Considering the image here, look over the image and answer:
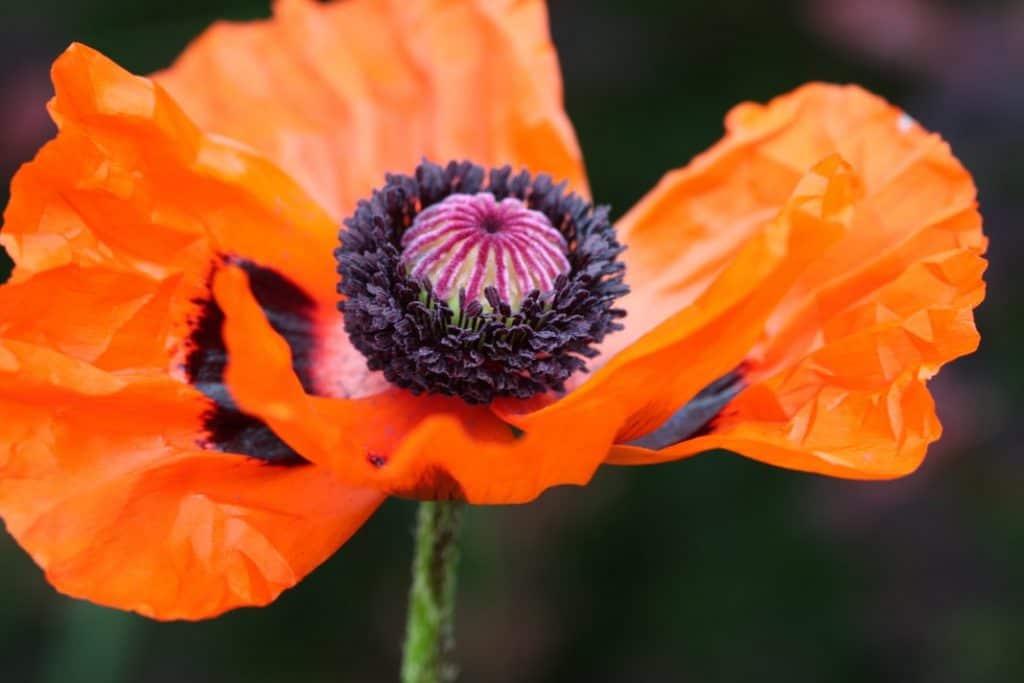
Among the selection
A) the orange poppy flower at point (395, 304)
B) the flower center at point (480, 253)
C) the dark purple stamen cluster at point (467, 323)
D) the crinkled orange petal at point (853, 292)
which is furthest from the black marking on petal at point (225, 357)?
the crinkled orange petal at point (853, 292)

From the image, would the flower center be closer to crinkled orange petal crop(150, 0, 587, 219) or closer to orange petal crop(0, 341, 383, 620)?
orange petal crop(0, 341, 383, 620)

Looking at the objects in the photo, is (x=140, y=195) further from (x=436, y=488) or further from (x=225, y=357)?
(x=436, y=488)

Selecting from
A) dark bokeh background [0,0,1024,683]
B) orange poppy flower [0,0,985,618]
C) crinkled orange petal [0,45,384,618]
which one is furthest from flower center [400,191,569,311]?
dark bokeh background [0,0,1024,683]

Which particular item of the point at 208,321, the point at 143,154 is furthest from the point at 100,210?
the point at 208,321

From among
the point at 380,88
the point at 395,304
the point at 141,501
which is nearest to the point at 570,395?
the point at 395,304

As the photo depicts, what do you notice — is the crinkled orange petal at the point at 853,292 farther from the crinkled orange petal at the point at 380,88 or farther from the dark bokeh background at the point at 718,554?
the dark bokeh background at the point at 718,554

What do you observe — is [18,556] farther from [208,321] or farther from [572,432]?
[572,432]
